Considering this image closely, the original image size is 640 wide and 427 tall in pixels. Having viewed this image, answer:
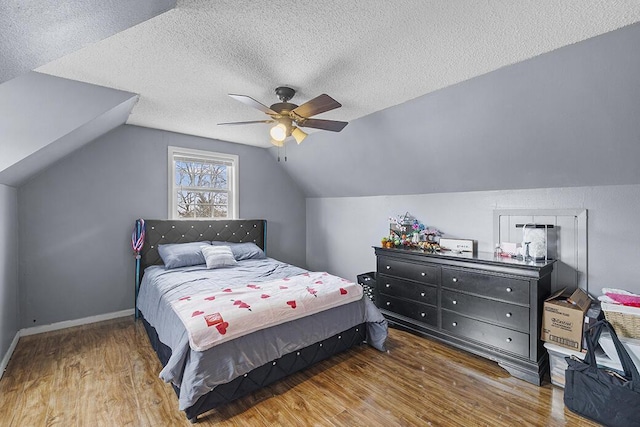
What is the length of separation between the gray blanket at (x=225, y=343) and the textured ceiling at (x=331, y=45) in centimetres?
186

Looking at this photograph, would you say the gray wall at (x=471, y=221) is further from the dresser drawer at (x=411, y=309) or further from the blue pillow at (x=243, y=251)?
the blue pillow at (x=243, y=251)

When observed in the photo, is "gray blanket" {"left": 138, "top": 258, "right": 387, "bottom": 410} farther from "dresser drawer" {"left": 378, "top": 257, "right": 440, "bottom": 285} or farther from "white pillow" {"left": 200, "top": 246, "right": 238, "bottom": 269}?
"dresser drawer" {"left": 378, "top": 257, "right": 440, "bottom": 285}

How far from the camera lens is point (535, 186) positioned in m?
2.92

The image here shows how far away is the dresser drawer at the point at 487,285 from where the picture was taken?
2543 mm

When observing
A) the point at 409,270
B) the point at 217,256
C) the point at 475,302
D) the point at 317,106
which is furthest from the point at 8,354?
the point at 475,302

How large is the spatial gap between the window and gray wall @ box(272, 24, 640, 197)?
1702 millimetres

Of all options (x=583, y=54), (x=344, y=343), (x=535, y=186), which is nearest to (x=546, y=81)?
(x=583, y=54)

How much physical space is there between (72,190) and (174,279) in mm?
1763

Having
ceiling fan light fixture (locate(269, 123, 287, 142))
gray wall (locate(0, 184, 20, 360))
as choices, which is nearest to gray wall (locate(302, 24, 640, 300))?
ceiling fan light fixture (locate(269, 123, 287, 142))

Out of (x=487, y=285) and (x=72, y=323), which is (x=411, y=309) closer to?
(x=487, y=285)

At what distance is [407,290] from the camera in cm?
339

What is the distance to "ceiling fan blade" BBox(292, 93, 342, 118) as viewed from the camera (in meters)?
2.15

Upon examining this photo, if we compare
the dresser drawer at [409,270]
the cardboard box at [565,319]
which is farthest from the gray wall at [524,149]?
the dresser drawer at [409,270]

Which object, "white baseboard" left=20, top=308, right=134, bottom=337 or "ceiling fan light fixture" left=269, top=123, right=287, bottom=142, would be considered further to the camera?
"white baseboard" left=20, top=308, right=134, bottom=337
